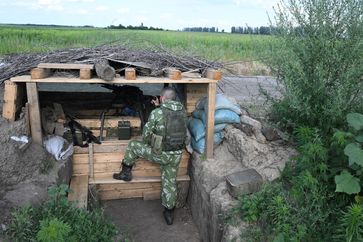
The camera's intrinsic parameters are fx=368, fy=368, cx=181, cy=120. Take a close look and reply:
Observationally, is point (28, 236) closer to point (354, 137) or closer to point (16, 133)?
point (16, 133)

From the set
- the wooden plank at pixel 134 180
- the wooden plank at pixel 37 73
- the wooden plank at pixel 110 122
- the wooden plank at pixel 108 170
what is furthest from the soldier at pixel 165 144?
the wooden plank at pixel 37 73

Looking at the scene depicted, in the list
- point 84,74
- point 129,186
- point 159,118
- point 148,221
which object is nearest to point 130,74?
point 84,74

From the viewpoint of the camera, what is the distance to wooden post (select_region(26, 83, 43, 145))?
5590 millimetres

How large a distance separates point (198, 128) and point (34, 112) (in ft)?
9.16

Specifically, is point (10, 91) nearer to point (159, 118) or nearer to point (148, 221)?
point (159, 118)

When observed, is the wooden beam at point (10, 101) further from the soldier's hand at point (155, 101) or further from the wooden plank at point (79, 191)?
the soldier's hand at point (155, 101)

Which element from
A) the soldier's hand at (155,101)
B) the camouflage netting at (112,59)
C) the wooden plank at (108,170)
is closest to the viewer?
the camouflage netting at (112,59)

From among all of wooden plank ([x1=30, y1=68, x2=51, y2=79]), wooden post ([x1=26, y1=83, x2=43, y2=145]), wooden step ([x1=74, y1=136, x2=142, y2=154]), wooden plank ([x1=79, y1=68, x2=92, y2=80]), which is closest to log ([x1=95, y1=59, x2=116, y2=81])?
wooden plank ([x1=79, y1=68, x2=92, y2=80])

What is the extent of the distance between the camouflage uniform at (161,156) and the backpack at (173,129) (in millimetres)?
79

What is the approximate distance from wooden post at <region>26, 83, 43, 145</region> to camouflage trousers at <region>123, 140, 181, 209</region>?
1.46 m

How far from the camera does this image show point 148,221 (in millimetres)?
6539

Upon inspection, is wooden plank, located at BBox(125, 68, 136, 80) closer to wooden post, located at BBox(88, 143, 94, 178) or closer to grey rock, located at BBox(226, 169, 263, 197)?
wooden post, located at BBox(88, 143, 94, 178)

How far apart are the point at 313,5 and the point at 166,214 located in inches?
163

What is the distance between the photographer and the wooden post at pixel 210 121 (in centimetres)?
616
